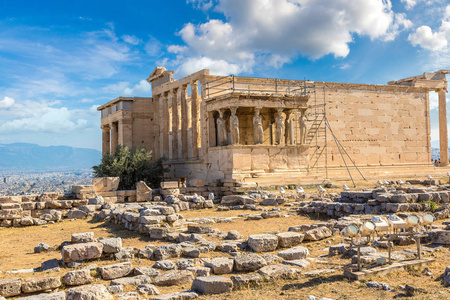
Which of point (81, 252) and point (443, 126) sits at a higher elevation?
point (443, 126)

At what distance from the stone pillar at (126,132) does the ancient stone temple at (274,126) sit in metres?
0.06

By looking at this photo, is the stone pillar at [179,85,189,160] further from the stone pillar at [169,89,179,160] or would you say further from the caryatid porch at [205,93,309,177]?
the caryatid porch at [205,93,309,177]

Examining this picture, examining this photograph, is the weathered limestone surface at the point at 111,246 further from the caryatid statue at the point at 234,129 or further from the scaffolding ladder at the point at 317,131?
the scaffolding ladder at the point at 317,131

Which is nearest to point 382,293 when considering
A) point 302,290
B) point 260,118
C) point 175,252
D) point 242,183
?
point 302,290

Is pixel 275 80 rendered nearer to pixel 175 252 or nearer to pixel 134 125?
pixel 134 125

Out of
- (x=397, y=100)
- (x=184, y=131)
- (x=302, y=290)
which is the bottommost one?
(x=302, y=290)

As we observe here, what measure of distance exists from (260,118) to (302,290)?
14977 mm

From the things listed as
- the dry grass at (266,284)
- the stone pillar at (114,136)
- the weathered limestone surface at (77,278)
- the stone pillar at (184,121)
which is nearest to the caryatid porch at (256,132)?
the stone pillar at (184,121)

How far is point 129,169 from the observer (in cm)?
2272

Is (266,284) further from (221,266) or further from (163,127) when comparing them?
(163,127)

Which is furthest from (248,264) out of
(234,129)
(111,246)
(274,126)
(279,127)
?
(274,126)

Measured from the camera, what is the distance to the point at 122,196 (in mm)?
18328

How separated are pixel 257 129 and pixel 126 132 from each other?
32.4ft

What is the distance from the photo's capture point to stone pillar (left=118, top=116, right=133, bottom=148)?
2673cm
